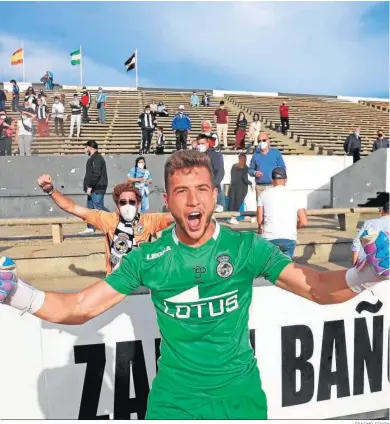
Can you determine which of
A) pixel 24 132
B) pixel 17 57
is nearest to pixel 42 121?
pixel 24 132

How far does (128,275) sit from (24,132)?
1295cm

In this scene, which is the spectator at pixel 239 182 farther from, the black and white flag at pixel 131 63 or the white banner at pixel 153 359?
the black and white flag at pixel 131 63

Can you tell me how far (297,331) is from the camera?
11.1 feet

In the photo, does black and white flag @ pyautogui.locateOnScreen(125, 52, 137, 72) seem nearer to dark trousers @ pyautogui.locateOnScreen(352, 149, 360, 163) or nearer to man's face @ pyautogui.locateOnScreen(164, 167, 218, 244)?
dark trousers @ pyautogui.locateOnScreen(352, 149, 360, 163)

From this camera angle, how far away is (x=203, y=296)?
6.62 ft

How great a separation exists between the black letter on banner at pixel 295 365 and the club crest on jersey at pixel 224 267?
5.06 feet

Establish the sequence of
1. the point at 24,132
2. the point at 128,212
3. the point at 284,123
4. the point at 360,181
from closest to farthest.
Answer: the point at 128,212
the point at 24,132
the point at 360,181
the point at 284,123

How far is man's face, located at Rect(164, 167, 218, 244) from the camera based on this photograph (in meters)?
1.97

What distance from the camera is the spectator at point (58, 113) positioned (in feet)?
53.1

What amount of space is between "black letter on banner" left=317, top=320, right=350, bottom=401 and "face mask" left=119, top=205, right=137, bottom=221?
6.62ft

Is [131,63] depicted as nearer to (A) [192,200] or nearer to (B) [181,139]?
(B) [181,139]

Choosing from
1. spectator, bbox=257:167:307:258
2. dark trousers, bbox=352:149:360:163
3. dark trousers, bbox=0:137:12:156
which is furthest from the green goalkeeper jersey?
dark trousers, bbox=352:149:360:163

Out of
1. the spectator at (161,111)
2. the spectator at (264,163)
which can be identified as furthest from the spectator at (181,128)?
the spectator at (264,163)

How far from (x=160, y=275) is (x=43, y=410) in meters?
1.73
